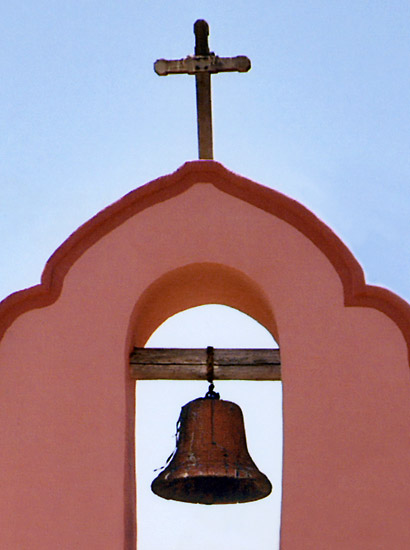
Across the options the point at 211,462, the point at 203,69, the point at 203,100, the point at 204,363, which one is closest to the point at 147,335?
the point at 204,363

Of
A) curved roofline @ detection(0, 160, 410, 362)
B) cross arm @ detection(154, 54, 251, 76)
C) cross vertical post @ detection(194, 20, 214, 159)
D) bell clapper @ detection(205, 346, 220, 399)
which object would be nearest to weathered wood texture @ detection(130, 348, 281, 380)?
bell clapper @ detection(205, 346, 220, 399)

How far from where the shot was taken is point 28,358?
15.5ft

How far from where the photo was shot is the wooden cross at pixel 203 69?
5211 millimetres

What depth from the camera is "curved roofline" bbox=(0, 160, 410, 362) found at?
4715 millimetres

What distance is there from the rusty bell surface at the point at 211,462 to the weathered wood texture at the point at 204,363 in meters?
0.14

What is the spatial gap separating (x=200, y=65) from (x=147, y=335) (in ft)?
4.32

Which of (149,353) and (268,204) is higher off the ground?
(268,204)

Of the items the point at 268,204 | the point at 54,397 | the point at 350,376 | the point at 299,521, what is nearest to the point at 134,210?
the point at 268,204

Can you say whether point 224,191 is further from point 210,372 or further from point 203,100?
point 210,372

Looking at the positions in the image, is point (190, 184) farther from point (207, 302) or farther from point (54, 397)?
point (54, 397)

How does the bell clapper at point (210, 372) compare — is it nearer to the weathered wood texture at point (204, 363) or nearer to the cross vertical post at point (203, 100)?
the weathered wood texture at point (204, 363)

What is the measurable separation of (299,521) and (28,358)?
52.7 inches

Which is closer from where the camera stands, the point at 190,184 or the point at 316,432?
the point at 316,432

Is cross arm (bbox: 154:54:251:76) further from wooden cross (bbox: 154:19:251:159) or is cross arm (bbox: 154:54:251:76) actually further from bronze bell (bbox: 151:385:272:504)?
bronze bell (bbox: 151:385:272:504)
